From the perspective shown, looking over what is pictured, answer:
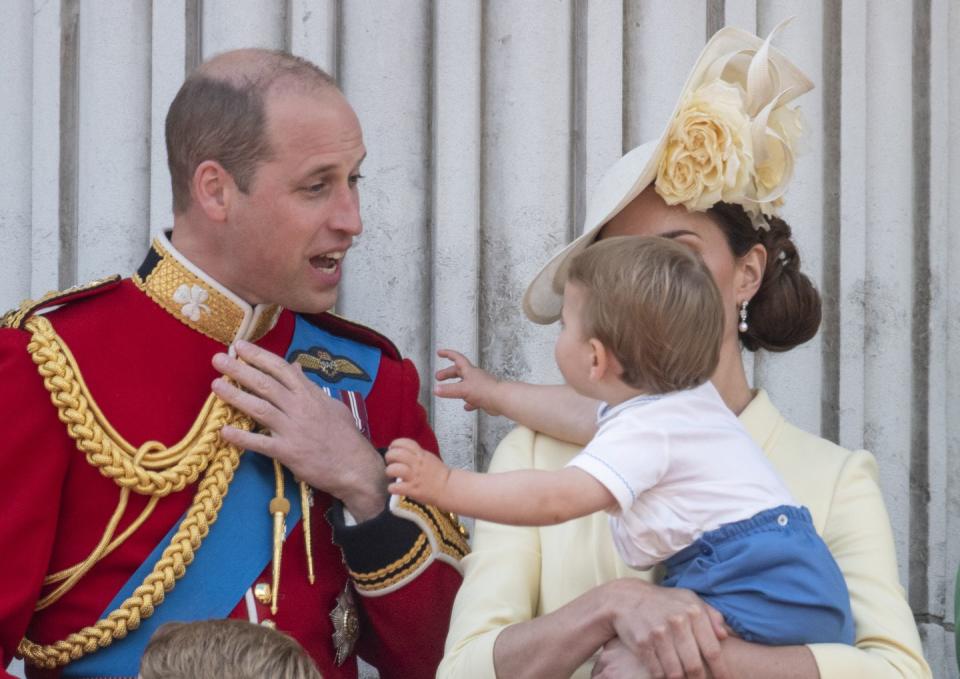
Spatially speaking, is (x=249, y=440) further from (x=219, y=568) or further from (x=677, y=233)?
(x=677, y=233)

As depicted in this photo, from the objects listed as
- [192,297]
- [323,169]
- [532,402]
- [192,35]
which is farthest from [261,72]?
[532,402]

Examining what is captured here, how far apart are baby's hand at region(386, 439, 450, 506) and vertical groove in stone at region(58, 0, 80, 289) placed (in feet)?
4.44

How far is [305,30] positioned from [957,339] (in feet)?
5.42

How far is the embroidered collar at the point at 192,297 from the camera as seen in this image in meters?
2.80

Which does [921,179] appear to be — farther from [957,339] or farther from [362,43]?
[362,43]

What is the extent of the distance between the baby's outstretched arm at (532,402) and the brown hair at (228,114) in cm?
52

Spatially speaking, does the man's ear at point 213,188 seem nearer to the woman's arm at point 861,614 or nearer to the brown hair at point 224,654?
the brown hair at point 224,654

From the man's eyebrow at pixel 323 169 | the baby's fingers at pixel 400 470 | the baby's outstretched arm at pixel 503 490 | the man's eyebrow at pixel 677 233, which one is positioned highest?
the man's eyebrow at pixel 323 169

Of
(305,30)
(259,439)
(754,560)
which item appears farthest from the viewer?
(305,30)

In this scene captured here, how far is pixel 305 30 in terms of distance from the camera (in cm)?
344

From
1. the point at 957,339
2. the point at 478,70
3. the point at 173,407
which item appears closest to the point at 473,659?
the point at 173,407

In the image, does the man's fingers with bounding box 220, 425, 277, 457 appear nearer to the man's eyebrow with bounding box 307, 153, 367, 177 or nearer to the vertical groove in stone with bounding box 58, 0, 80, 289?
the man's eyebrow with bounding box 307, 153, 367, 177

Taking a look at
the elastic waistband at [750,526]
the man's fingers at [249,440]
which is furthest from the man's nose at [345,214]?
the elastic waistband at [750,526]

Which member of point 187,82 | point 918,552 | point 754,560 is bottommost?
point 918,552
